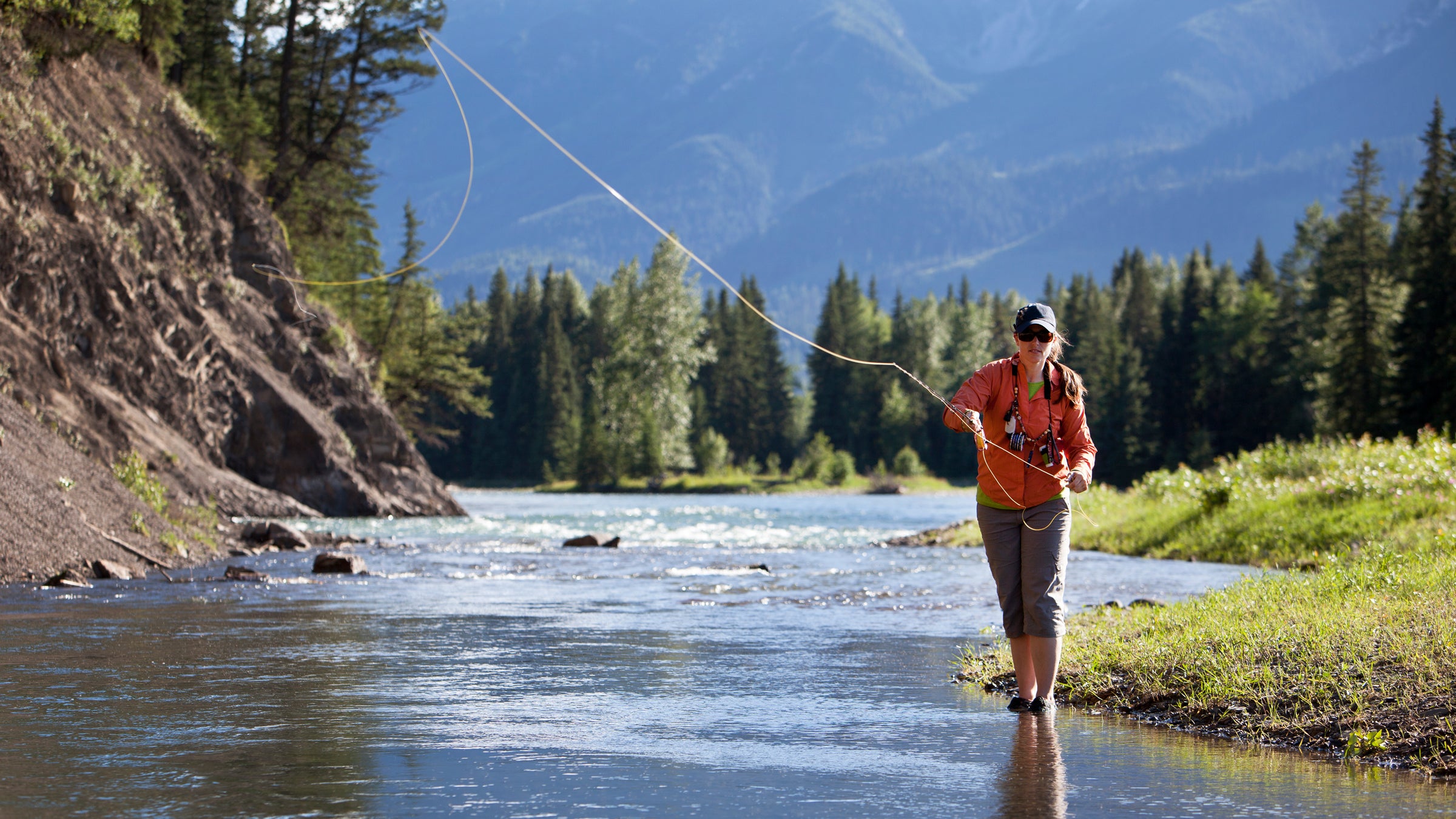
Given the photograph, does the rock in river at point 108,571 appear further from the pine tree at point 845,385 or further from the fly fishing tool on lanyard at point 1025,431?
the pine tree at point 845,385

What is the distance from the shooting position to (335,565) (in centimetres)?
1872

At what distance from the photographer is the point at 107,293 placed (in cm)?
2670

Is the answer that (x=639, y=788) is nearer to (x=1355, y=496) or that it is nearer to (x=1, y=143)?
(x=1355, y=496)

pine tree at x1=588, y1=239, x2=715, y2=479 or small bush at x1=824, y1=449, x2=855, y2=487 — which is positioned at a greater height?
pine tree at x1=588, y1=239, x2=715, y2=479

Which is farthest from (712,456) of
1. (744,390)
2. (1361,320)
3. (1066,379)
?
(1066,379)

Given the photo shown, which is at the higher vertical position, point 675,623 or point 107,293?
point 107,293

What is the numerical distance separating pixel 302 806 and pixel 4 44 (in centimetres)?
2361

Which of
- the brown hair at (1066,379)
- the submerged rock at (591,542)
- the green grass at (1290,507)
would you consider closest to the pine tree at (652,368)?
the submerged rock at (591,542)

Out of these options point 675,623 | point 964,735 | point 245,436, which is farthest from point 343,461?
point 964,735

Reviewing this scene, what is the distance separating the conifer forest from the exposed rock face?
199 centimetres

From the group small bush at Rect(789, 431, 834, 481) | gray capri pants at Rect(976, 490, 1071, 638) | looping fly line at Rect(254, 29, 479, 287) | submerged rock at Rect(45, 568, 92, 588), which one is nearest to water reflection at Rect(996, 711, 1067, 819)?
gray capri pants at Rect(976, 490, 1071, 638)

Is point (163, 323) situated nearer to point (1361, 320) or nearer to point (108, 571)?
point (108, 571)

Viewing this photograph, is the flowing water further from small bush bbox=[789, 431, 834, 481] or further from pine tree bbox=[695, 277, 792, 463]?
pine tree bbox=[695, 277, 792, 463]

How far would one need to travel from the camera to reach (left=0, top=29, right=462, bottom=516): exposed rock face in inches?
921
